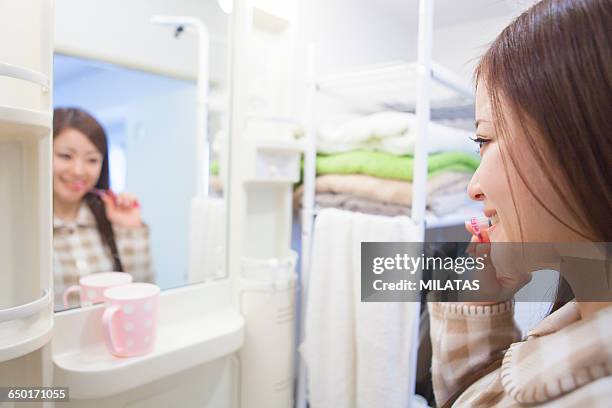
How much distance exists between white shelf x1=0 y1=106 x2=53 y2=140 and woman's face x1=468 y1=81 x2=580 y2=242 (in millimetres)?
525

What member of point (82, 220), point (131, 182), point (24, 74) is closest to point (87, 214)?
point (82, 220)

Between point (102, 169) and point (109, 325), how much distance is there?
0.36 metres

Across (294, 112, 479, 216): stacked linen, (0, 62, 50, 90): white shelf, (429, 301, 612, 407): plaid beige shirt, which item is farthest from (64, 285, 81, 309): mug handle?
(429, 301, 612, 407): plaid beige shirt

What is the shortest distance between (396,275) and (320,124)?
48 cm

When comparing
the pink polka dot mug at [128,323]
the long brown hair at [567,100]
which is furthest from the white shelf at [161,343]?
the long brown hair at [567,100]

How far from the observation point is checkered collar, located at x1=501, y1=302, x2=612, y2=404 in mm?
278

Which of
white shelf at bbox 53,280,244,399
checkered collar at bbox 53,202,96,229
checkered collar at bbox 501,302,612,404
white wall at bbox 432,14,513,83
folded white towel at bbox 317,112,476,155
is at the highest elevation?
white wall at bbox 432,14,513,83

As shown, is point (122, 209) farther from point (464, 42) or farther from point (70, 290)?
point (464, 42)

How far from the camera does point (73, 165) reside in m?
0.75

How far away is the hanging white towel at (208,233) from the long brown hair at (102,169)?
0.17 metres

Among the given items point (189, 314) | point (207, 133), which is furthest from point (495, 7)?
point (189, 314)

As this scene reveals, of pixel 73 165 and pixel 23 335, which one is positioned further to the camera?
pixel 73 165

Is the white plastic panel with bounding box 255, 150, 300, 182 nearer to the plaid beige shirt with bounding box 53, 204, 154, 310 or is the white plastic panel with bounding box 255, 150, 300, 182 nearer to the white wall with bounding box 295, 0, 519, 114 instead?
the white wall with bounding box 295, 0, 519, 114

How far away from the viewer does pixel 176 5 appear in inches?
33.1
